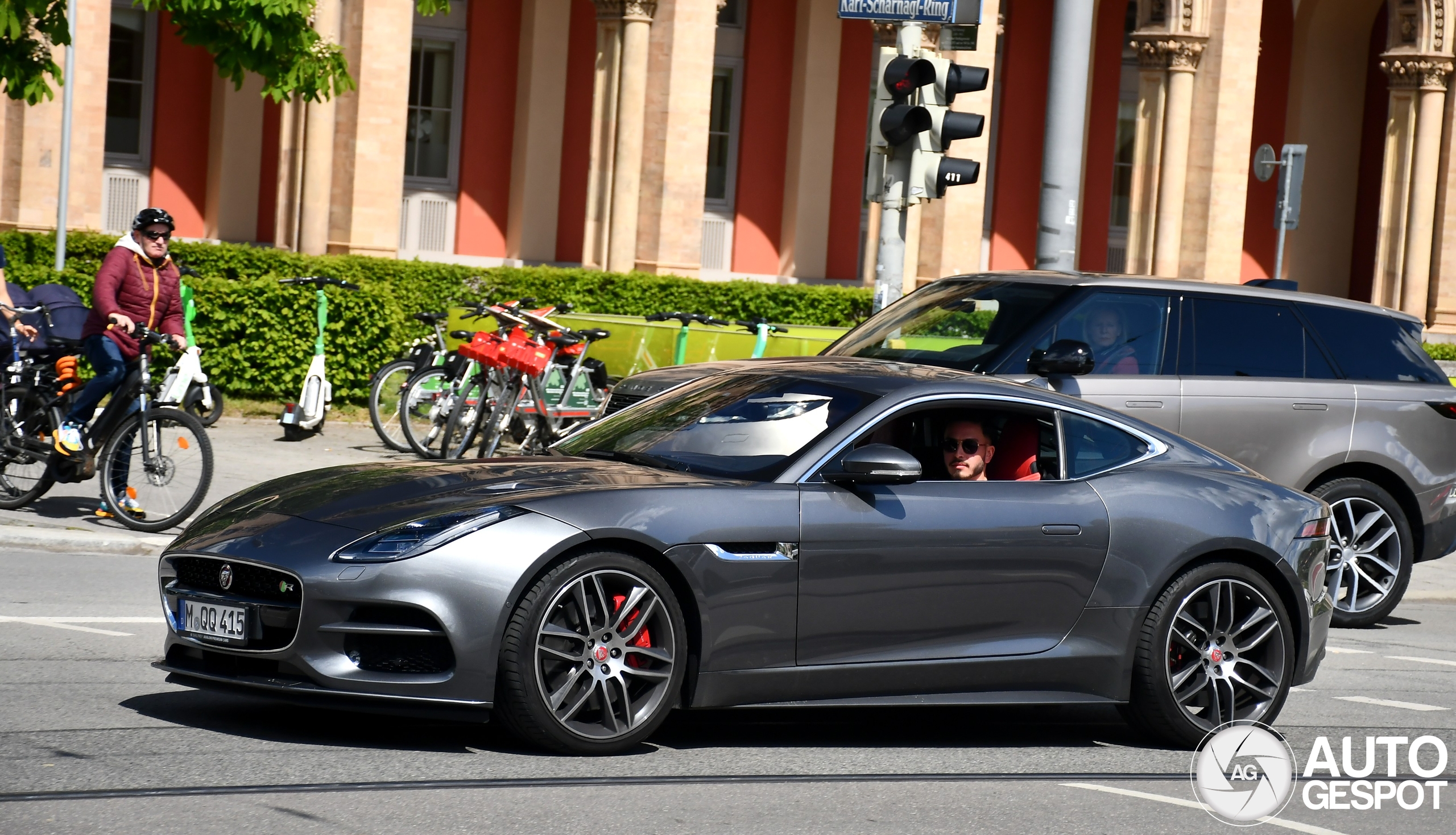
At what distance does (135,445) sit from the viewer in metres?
10.5

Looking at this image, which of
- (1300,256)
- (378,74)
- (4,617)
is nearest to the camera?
(4,617)

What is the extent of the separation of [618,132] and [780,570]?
20623mm

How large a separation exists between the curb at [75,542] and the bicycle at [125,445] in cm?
30

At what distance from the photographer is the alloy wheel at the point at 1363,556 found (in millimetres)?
10789

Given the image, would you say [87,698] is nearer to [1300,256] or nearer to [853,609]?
[853,609]

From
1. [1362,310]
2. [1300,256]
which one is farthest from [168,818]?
[1300,256]

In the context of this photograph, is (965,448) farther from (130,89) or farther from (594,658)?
(130,89)

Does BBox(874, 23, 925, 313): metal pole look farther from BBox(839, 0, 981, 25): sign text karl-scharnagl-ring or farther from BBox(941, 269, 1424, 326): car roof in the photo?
BBox(941, 269, 1424, 326): car roof

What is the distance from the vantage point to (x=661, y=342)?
17.2 m

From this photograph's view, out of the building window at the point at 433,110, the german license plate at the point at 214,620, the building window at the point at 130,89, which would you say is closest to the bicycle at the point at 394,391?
the german license plate at the point at 214,620

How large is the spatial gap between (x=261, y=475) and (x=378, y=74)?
10.7 metres

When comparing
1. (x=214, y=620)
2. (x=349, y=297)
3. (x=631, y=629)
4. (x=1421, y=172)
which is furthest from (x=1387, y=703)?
(x=1421, y=172)

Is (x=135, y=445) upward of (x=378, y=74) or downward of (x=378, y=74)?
downward

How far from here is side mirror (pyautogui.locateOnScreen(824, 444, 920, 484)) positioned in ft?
20.2
